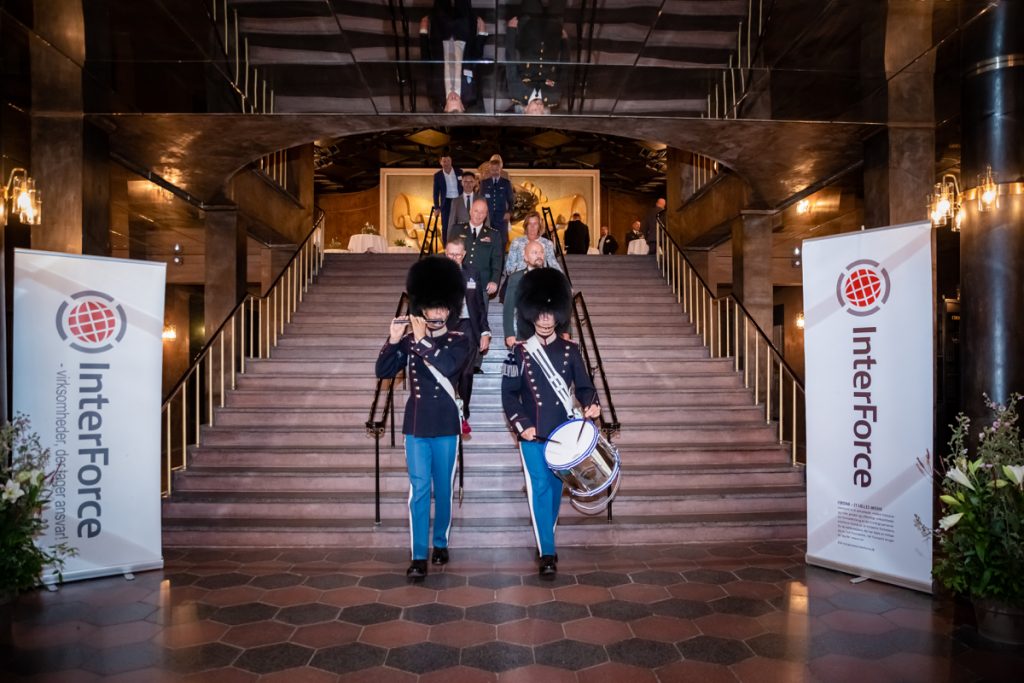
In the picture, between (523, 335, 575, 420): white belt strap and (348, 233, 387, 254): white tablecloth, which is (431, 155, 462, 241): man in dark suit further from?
(523, 335, 575, 420): white belt strap

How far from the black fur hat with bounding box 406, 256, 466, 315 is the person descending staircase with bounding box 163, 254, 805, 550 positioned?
176 centimetres

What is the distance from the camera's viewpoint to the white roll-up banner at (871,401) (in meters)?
3.74

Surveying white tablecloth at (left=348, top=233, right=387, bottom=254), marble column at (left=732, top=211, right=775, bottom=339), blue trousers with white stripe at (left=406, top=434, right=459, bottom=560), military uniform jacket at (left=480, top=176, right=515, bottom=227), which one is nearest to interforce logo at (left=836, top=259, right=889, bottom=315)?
blue trousers with white stripe at (left=406, top=434, right=459, bottom=560)

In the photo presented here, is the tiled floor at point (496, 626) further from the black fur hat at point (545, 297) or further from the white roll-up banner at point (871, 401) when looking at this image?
the black fur hat at point (545, 297)

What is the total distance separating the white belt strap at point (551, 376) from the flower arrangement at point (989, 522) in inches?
80.3

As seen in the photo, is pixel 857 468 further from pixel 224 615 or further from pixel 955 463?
pixel 224 615

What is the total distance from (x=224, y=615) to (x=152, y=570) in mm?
1043

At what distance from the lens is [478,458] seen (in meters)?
5.78

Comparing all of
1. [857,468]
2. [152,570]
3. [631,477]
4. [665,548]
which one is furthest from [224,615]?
[857,468]

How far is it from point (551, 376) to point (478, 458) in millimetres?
2042

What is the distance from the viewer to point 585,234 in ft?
44.4

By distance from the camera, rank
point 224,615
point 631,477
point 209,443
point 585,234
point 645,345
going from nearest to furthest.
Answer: point 224,615 < point 631,477 < point 209,443 < point 645,345 < point 585,234

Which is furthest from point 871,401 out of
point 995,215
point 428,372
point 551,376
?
point 428,372

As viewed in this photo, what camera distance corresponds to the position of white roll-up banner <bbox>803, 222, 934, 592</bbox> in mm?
3738
